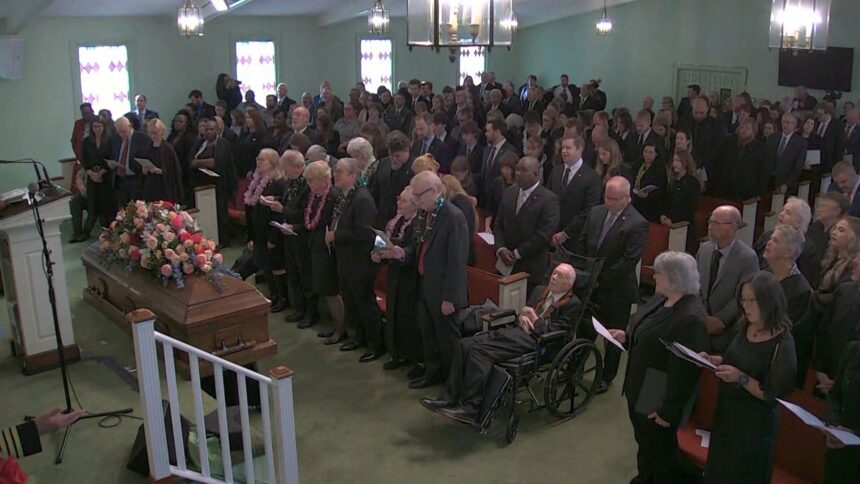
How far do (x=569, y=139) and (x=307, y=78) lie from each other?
11921mm

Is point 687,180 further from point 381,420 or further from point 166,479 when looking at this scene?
point 166,479

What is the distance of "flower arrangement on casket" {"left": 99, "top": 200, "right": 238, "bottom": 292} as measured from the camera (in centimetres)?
564

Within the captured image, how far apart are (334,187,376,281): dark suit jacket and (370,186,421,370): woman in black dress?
0.19 meters

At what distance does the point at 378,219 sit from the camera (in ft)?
24.7

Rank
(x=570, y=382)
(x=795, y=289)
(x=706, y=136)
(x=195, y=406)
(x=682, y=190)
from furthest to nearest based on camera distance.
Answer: (x=706, y=136) < (x=682, y=190) < (x=570, y=382) < (x=795, y=289) < (x=195, y=406)

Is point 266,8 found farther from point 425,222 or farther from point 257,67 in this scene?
point 425,222

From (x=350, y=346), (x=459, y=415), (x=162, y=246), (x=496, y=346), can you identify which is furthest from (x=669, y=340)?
(x=162, y=246)

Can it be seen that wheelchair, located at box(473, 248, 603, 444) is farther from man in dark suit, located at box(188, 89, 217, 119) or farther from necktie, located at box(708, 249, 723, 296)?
man in dark suit, located at box(188, 89, 217, 119)

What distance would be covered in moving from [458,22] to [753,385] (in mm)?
2227

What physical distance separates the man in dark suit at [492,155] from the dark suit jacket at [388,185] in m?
1.22

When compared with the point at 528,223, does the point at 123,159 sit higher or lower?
higher

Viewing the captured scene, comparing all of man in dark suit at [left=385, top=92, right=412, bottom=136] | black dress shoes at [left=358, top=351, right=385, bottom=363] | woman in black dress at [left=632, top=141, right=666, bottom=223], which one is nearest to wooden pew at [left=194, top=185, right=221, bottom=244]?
black dress shoes at [left=358, top=351, right=385, bottom=363]

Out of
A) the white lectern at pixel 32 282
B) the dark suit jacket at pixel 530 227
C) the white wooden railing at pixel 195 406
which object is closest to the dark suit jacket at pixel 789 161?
the dark suit jacket at pixel 530 227

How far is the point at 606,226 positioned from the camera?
6207mm
